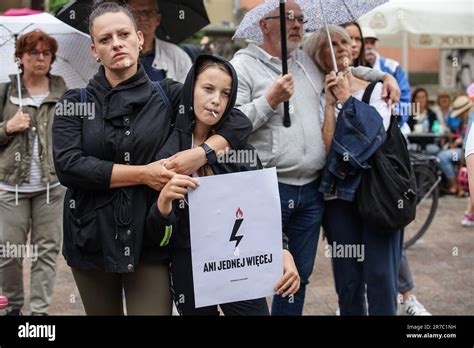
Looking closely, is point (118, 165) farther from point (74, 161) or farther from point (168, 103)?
point (168, 103)

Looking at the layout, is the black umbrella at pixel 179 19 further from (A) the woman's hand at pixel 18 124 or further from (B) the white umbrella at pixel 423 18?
(B) the white umbrella at pixel 423 18

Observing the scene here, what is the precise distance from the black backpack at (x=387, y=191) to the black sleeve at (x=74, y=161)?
1.74 m

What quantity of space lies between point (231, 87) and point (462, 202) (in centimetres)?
920

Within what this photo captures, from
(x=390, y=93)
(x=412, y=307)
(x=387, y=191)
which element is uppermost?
(x=390, y=93)

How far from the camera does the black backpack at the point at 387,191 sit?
4.59 meters

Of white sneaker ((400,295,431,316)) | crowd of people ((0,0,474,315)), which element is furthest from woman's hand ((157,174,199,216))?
white sneaker ((400,295,431,316))

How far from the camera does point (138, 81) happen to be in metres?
3.47

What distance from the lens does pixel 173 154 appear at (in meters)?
3.38

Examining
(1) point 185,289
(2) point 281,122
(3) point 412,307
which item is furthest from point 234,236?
(3) point 412,307

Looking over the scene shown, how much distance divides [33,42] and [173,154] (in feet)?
8.34

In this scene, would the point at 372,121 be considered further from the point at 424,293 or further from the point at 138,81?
the point at 424,293

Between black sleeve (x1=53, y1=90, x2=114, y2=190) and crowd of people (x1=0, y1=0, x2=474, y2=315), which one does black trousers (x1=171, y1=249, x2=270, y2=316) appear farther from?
black sleeve (x1=53, y1=90, x2=114, y2=190)

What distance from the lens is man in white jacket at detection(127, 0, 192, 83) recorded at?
5.02 metres

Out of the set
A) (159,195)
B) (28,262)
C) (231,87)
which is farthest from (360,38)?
(28,262)
